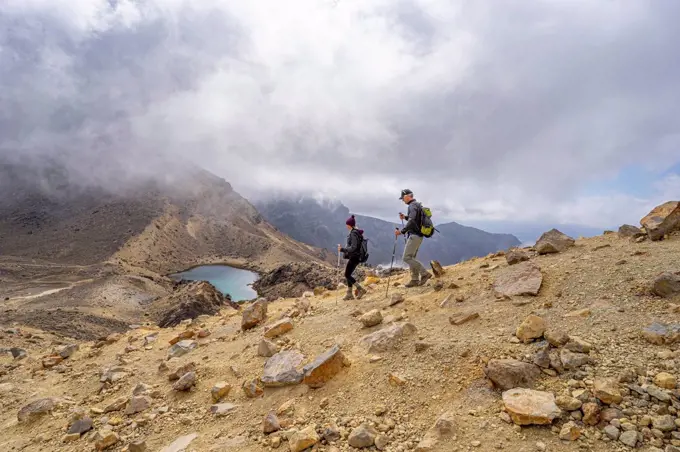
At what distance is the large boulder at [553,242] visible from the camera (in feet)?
33.9

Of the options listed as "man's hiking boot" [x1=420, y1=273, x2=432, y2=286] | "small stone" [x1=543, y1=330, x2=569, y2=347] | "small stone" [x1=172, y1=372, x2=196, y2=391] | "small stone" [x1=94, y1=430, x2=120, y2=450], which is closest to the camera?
"small stone" [x1=543, y1=330, x2=569, y2=347]

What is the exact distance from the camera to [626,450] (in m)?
3.87

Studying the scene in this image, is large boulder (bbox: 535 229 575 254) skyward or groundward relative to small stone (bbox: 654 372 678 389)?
skyward

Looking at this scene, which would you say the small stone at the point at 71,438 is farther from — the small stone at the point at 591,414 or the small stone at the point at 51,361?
the small stone at the point at 591,414

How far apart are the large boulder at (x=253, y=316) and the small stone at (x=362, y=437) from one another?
6.64 m

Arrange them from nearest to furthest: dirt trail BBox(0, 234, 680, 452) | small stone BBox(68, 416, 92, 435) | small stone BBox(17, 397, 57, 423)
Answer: dirt trail BBox(0, 234, 680, 452)
small stone BBox(68, 416, 92, 435)
small stone BBox(17, 397, 57, 423)

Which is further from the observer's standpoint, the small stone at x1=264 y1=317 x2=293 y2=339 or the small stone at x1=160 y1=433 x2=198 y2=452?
the small stone at x1=264 y1=317 x2=293 y2=339

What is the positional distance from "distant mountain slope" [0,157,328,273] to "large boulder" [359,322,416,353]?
100413 millimetres

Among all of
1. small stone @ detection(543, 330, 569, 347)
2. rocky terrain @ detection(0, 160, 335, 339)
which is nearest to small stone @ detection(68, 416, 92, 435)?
small stone @ detection(543, 330, 569, 347)

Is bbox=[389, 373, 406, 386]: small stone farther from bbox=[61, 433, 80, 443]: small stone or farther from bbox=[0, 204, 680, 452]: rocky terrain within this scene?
bbox=[61, 433, 80, 443]: small stone

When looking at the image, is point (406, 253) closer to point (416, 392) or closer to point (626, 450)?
point (416, 392)

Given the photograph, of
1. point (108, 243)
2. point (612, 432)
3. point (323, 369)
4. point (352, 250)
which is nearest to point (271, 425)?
point (323, 369)

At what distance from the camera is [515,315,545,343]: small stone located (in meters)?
6.00

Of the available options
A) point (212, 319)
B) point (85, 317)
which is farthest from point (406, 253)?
point (85, 317)
